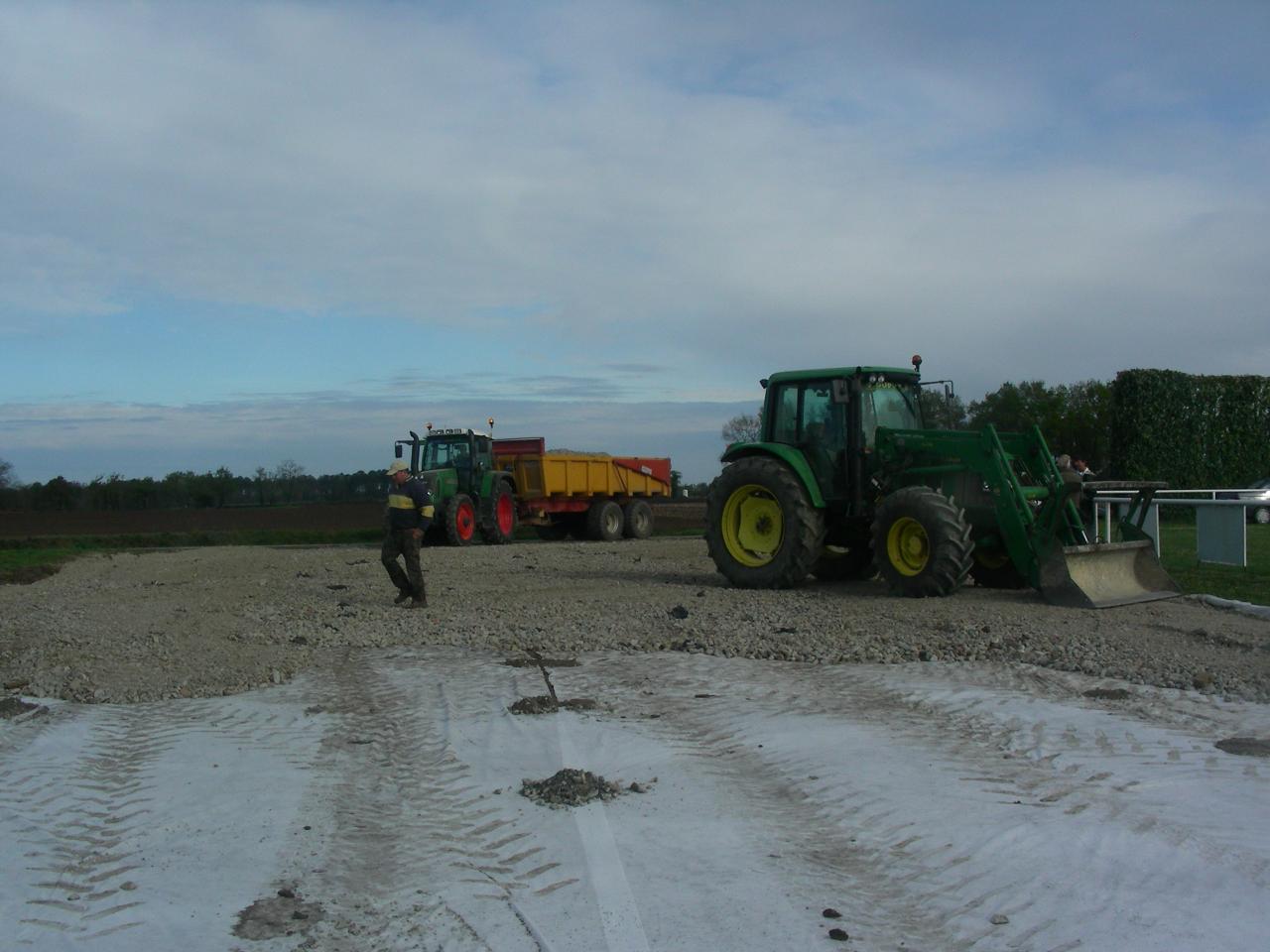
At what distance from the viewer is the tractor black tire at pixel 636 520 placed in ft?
89.7

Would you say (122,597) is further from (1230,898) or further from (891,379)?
(1230,898)

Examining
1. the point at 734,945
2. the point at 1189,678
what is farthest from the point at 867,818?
the point at 1189,678

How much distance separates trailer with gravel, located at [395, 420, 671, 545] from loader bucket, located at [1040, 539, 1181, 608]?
1391 centimetres

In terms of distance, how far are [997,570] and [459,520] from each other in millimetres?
12689

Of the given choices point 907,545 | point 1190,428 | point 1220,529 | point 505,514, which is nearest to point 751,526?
point 907,545

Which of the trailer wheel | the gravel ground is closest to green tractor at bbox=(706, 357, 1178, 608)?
the gravel ground

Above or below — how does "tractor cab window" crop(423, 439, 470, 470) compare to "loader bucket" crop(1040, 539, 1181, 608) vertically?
above

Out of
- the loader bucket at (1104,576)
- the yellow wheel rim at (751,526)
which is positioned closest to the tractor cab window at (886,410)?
the yellow wheel rim at (751,526)

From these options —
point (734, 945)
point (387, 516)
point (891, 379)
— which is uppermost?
point (891, 379)

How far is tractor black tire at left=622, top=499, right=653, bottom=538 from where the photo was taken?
27.3 metres

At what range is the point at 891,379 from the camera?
40.5 feet

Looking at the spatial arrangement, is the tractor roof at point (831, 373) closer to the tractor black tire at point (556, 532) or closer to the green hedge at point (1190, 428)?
the tractor black tire at point (556, 532)

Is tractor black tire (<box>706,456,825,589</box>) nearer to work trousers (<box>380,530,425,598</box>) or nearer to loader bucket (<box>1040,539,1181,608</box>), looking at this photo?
loader bucket (<box>1040,539,1181,608</box>)

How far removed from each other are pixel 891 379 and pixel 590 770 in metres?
8.00
